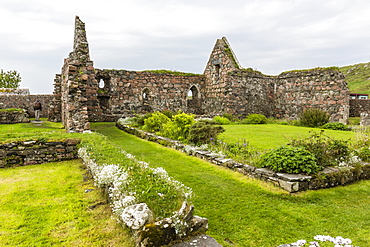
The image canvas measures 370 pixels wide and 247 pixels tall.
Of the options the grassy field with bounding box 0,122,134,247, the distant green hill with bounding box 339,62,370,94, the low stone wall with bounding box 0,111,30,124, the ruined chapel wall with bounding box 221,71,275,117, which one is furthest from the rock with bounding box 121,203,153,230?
the distant green hill with bounding box 339,62,370,94

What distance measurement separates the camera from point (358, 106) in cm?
1942

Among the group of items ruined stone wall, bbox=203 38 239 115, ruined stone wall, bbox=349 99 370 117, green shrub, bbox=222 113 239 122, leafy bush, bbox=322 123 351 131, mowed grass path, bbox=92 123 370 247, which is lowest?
mowed grass path, bbox=92 123 370 247

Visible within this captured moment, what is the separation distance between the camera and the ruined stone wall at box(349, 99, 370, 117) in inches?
750

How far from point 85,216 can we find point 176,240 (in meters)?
1.88

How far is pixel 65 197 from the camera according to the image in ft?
16.3

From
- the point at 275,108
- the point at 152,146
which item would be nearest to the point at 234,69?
the point at 275,108

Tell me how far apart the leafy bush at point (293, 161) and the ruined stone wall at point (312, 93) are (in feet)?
44.2

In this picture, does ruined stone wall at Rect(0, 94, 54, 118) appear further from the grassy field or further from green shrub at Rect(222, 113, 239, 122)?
the grassy field

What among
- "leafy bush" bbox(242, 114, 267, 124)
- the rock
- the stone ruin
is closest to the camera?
the rock

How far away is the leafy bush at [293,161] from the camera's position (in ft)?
18.5

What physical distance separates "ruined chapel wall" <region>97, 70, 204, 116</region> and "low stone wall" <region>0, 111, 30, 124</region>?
18.6 ft

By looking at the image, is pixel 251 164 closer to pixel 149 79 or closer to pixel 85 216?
pixel 85 216

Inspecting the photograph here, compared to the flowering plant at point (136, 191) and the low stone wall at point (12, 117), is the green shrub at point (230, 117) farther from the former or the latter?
the low stone wall at point (12, 117)

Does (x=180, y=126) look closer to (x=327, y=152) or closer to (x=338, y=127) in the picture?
(x=327, y=152)
